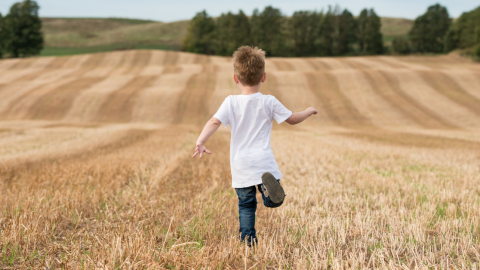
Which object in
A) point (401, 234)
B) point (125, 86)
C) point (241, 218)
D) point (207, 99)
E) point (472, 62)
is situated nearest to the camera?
point (241, 218)

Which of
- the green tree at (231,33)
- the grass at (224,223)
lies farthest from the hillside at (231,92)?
the green tree at (231,33)

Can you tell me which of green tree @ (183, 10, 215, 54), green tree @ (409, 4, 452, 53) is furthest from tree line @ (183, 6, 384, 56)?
green tree @ (409, 4, 452, 53)

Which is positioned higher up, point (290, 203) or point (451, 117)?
point (290, 203)

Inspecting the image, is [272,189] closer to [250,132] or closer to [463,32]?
[250,132]

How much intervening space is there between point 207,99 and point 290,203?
3246 centimetres

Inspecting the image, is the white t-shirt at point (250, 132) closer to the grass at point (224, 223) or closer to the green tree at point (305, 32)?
the grass at point (224, 223)

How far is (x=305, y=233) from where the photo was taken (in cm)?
359

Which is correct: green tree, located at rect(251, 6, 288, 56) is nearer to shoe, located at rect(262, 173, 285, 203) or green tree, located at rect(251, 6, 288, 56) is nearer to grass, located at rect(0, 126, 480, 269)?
grass, located at rect(0, 126, 480, 269)

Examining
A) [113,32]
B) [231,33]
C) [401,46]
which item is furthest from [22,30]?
[401,46]

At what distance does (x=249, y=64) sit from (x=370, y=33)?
97791 mm

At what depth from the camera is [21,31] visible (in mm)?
71812

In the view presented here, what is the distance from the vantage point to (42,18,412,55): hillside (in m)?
102

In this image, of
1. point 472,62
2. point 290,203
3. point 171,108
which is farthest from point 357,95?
point 472,62

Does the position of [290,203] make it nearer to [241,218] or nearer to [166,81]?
[241,218]
